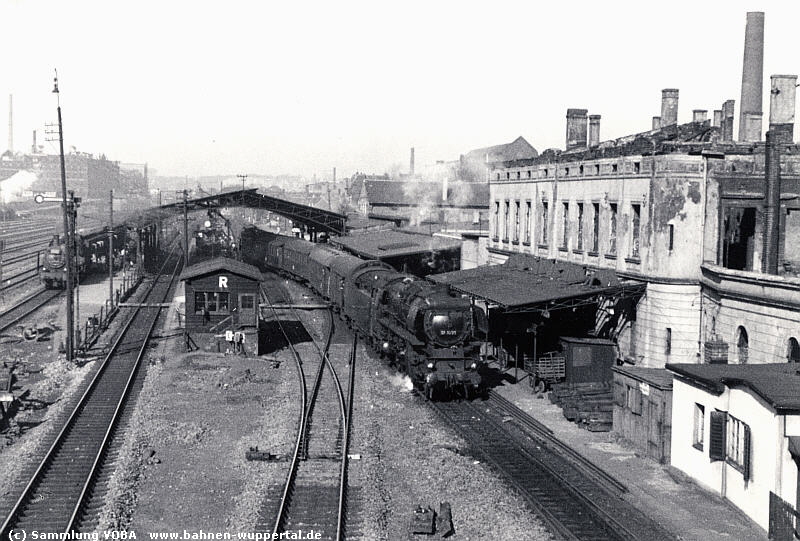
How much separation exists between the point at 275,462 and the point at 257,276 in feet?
41.6

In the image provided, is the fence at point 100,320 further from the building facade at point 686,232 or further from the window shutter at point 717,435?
the window shutter at point 717,435

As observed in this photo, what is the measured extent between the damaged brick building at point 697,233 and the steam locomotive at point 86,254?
24685mm

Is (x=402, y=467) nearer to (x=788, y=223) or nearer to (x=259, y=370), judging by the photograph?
(x=259, y=370)

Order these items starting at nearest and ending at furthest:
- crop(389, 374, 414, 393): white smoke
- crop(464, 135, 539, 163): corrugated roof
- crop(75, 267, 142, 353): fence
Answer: crop(389, 374, 414, 393): white smoke < crop(75, 267, 142, 353): fence < crop(464, 135, 539, 163): corrugated roof

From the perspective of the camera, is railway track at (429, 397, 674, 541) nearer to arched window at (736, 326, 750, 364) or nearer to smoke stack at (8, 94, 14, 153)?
arched window at (736, 326, 750, 364)

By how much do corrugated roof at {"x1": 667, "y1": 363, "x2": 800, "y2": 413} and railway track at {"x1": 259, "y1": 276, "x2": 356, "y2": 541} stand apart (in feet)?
24.5

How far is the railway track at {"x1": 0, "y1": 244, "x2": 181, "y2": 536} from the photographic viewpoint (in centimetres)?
1439

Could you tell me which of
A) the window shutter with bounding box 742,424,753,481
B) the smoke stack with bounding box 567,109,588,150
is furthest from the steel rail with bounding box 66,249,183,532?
the smoke stack with bounding box 567,109,588,150

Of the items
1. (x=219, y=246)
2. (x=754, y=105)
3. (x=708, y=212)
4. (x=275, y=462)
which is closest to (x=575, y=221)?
(x=708, y=212)

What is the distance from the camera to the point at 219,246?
249ft

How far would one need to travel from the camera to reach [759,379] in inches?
619

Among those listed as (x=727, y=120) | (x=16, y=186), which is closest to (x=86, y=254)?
(x=727, y=120)

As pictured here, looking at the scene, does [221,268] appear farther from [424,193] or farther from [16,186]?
[16,186]

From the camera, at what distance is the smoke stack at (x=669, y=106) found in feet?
117
